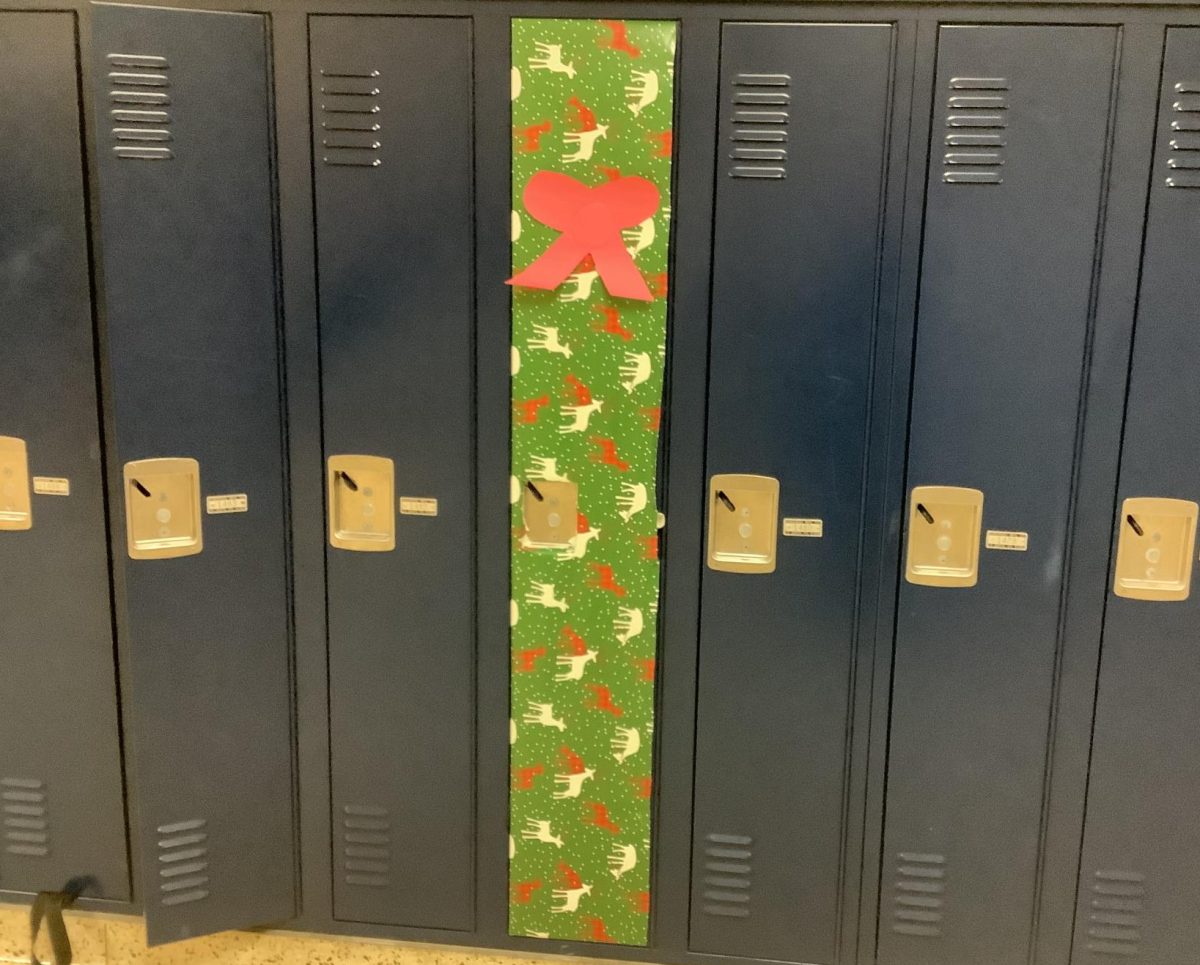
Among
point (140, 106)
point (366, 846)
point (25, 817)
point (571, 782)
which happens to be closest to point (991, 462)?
point (571, 782)

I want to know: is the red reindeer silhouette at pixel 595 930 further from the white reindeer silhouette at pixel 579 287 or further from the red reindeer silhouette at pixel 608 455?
the white reindeer silhouette at pixel 579 287

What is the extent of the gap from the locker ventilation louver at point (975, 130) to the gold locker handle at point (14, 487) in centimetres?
199

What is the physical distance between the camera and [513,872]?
210 centimetres

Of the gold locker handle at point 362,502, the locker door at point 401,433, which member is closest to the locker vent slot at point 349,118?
the locker door at point 401,433

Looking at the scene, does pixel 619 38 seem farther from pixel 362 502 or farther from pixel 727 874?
pixel 727 874

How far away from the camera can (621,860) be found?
207cm

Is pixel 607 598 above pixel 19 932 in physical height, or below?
above

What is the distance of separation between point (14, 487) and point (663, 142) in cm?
155

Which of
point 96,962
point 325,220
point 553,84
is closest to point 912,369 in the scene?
point 553,84

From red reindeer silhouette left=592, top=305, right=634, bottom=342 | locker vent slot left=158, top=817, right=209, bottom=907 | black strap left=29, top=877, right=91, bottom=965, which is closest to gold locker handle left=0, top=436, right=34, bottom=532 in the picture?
locker vent slot left=158, top=817, right=209, bottom=907

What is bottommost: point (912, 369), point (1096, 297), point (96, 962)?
point (96, 962)

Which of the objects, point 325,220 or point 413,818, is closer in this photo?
point 325,220

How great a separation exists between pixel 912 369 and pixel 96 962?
232cm

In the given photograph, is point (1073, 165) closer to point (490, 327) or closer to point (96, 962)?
point (490, 327)
